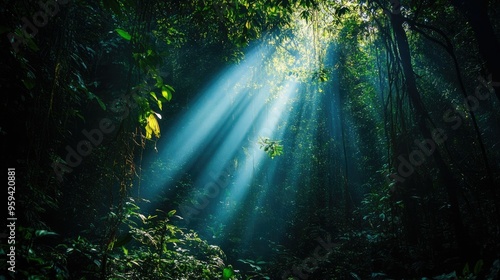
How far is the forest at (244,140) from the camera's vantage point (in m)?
2.02

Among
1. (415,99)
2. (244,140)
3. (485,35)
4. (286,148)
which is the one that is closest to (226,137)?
(244,140)

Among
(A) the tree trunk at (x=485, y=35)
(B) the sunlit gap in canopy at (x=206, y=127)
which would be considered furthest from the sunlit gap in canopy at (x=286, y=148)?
(A) the tree trunk at (x=485, y=35)

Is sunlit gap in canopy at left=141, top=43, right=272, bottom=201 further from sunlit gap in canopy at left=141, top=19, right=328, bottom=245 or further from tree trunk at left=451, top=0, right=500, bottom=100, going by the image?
tree trunk at left=451, top=0, right=500, bottom=100

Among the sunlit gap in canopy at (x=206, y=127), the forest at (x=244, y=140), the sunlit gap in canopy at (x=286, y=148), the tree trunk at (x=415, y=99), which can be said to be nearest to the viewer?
the forest at (x=244, y=140)

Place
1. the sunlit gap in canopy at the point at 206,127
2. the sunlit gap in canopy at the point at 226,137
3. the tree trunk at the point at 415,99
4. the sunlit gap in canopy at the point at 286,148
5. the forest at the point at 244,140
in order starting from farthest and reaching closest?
the sunlit gap in canopy at the point at 206,127
the sunlit gap in canopy at the point at 286,148
the sunlit gap in canopy at the point at 226,137
the tree trunk at the point at 415,99
the forest at the point at 244,140

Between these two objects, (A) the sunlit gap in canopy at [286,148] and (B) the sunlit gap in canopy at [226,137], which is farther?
(A) the sunlit gap in canopy at [286,148]

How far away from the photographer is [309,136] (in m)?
14.8

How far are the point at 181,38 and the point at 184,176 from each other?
19.0 ft

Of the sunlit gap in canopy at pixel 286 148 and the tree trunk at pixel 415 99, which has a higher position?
the sunlit gap in canopy at pixel 286 148

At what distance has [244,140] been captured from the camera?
11.1 m

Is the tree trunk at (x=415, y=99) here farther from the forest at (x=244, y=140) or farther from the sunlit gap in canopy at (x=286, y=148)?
the sunlit gap in canopy at (x=286, y=148)

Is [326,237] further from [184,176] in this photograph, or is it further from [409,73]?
[409,73]

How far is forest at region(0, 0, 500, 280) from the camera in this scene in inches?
79.5

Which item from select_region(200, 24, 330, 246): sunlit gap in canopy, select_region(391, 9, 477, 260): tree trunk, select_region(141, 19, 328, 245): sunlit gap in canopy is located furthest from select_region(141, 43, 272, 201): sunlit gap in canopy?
select_region(391, 9, 477, 260): tree trunk
